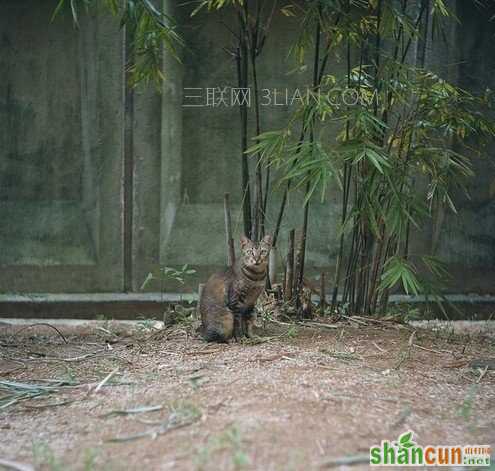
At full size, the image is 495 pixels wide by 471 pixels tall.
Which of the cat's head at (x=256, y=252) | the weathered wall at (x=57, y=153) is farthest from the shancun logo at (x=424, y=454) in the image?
the weathered wall at (x=57, y=153)

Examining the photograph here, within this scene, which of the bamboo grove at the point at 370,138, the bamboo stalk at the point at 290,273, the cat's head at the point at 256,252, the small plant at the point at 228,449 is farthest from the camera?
the bamboo stalk at the point at 290,273

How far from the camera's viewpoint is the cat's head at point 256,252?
3.70m

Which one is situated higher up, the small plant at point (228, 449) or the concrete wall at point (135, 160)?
the concrete wall at point (135, 160)

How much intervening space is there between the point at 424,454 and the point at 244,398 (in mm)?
665

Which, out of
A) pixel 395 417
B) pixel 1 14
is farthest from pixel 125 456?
pixel 1 14

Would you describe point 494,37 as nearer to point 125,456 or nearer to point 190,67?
point 190,67

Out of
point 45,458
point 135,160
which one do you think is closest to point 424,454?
point 45,458

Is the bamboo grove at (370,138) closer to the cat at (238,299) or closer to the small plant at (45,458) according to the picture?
the cat at (238,299)

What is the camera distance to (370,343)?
362cm

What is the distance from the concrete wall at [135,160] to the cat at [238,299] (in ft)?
4.82

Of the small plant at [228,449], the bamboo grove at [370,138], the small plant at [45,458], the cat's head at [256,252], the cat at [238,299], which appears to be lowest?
the small plant at [45,458]

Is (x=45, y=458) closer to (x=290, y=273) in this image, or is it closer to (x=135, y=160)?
(x=290, y=273)

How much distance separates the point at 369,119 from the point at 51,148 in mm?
2661

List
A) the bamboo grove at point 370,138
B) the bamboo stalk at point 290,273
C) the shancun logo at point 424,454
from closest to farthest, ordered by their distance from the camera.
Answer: the shancun logo at point 424,454
the bamboo grove at point 370,138
the bamboo stalk at point 290,273
